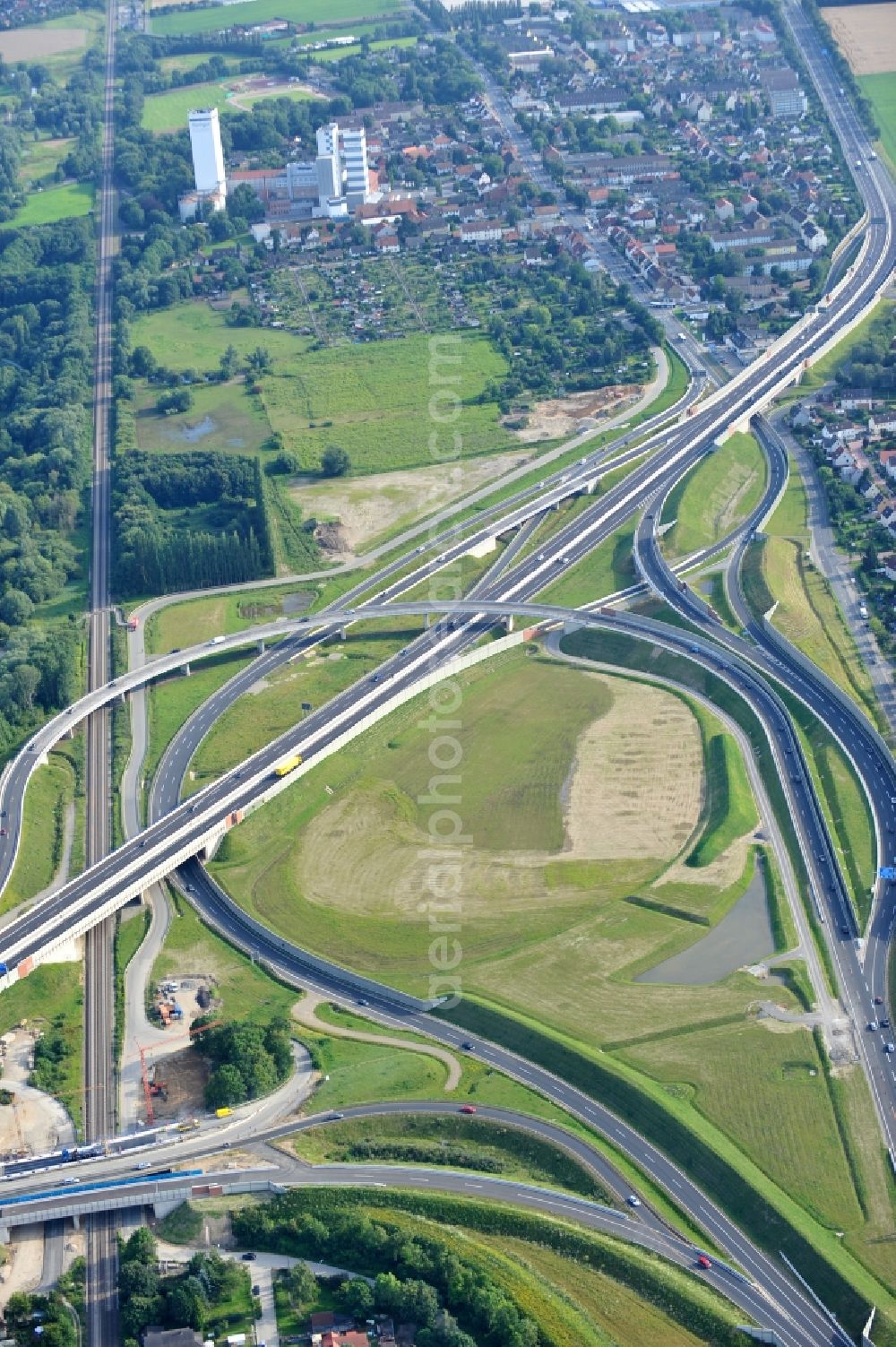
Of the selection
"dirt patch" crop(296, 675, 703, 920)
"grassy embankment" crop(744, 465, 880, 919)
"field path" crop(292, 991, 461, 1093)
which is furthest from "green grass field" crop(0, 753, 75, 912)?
"grassy embankment" crop(744, 465, 880, 919)

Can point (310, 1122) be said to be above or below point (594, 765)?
below

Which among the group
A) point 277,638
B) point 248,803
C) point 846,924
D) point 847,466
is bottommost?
point 846,924

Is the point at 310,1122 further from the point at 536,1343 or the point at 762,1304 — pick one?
the point at 762,1304

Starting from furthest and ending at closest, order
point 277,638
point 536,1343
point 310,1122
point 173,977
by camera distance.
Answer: point 277,638 < point 173,977 < point 310,1122 < point 536,1343

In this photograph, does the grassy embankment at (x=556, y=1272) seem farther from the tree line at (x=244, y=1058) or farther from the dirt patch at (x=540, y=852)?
the dirt patch at (x=540, y=852)

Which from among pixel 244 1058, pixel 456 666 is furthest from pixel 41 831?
pixel 456 666

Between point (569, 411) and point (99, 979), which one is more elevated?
point (569, 411)

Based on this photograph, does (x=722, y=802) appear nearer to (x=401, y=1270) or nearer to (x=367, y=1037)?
(x=367, y=1037)

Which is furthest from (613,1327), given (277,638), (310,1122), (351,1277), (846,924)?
(277,638)
